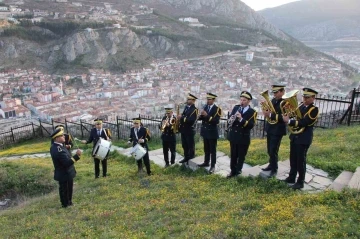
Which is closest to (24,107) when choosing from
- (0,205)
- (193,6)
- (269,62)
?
(0,205)

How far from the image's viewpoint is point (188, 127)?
8.02 m

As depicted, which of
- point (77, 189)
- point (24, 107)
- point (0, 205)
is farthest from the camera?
point (24, 107)

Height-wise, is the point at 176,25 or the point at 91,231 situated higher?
the point at 176,25

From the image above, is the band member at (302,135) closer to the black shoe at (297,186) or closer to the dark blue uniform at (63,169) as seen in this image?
the black shoe at (297,186)

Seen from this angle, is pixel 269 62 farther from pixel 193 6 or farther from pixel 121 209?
pixel 121 209

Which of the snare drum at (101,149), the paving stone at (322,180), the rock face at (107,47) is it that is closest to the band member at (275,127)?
the paving stone at (322,180)

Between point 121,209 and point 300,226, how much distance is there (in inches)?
129

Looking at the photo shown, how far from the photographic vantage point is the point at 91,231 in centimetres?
500

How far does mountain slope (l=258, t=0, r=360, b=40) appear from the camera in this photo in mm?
154375

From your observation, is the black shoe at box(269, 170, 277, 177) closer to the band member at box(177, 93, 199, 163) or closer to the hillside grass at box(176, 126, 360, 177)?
the hillside grass at box(176, 126, 360, 177)

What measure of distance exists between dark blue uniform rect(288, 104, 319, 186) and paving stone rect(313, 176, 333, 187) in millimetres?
550

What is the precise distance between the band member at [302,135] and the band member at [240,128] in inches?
36.2

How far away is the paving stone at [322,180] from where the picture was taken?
5932 mm

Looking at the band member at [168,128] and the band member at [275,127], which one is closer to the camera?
the band member at [275,127]
